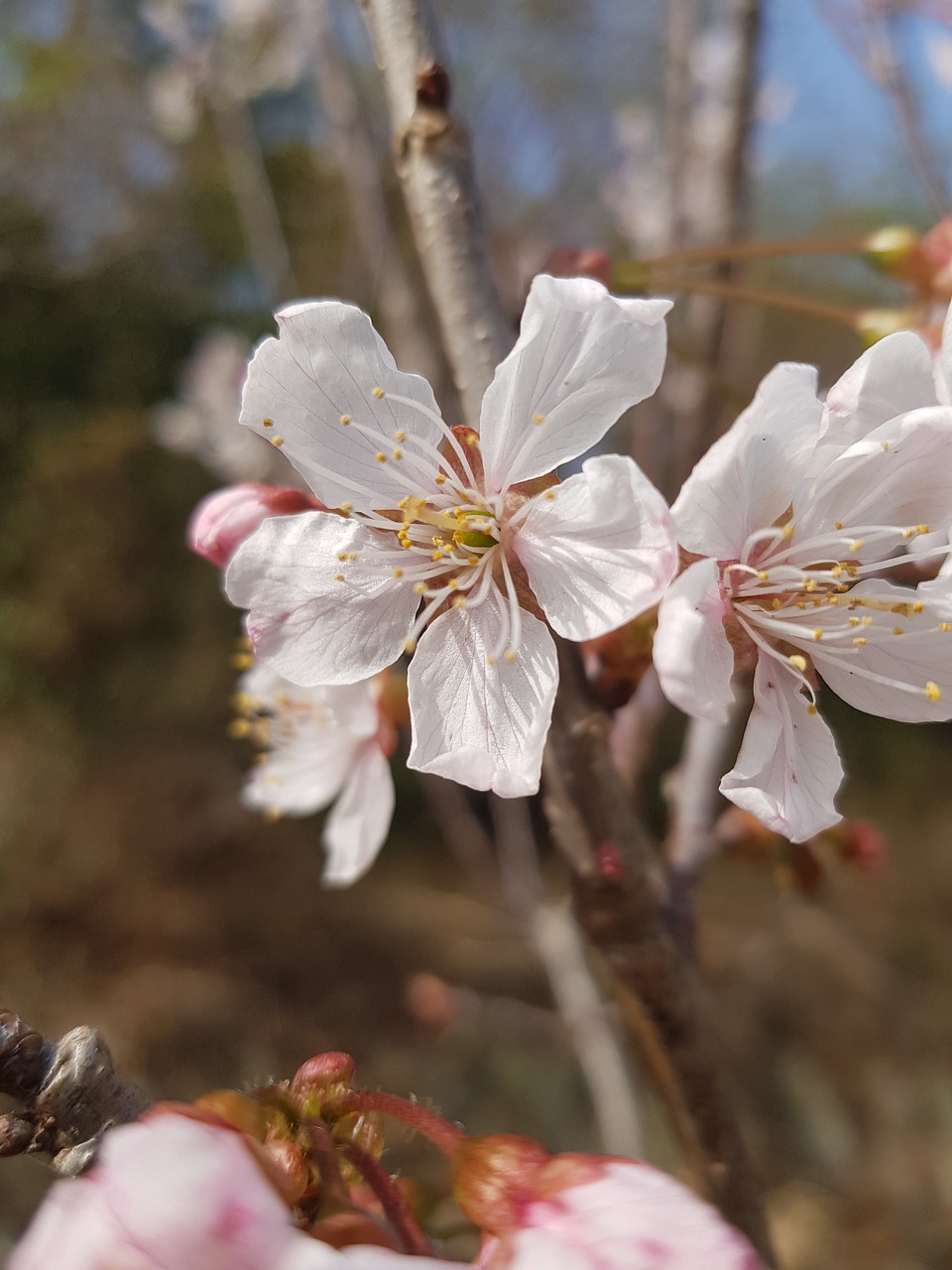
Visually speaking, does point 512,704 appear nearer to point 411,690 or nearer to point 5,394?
point 411,690

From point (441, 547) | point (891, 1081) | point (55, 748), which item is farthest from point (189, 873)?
point (441, 547)

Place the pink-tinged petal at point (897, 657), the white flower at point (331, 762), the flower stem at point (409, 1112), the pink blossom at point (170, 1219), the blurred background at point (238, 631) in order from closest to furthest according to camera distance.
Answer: the pink blossom at point (170, 1219) < the flower stem at point (409, 1112) < the pink-tinged petal at point (897, 657) < the white flower at point (331, 762) < the blurred background at point (238, 631)

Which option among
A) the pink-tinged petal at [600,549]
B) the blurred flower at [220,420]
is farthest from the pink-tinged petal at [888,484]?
the blurred flower at [220,420]

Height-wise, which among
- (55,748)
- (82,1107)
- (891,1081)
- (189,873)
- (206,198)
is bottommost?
(891,1081)

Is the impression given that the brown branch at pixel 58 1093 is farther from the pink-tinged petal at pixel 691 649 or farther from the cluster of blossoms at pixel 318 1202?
the pink-tinged petal at pixel 691 649

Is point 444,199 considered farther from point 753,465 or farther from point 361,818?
point 361,818

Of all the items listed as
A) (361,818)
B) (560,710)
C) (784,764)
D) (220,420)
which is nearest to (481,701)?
(560,710)
